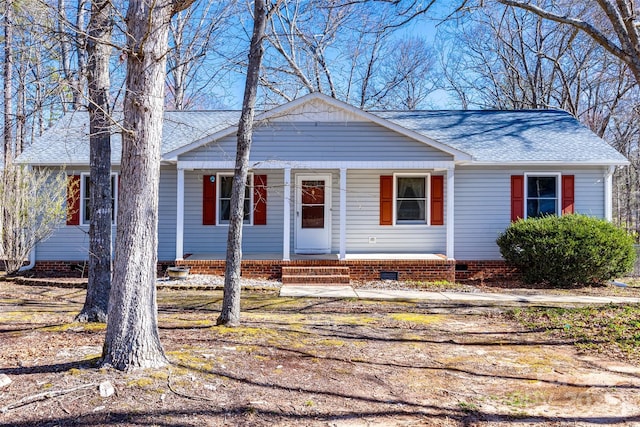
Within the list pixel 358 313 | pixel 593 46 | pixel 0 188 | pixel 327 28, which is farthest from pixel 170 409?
pixel 593 46

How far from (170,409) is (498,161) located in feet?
33.7

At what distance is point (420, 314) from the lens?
730 centimetres

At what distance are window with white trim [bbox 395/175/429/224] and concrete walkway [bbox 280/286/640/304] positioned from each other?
3.03 m

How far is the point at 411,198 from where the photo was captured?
12.2 metres

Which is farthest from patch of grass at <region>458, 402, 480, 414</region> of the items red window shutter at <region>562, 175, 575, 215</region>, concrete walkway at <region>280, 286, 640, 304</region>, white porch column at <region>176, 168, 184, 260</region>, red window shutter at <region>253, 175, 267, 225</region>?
red window shutter at <region>562, 175, 575, 215</region>

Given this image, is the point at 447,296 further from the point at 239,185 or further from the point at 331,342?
the point at 239,185

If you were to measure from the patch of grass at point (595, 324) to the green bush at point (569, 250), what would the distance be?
2.86 metres

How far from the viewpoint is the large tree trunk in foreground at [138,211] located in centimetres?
399

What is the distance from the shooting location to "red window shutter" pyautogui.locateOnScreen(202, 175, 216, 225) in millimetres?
12008

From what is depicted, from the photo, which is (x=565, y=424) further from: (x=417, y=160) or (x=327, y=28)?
(x=327, y=28)

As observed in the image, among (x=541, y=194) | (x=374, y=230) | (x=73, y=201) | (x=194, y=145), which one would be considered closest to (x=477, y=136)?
(x=541, y=194)

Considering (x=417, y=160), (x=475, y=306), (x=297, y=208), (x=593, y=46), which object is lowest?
(x=475, y=306)

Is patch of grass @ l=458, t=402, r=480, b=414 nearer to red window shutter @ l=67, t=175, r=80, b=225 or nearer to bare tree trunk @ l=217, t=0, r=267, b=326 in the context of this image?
bare tree trunk @ l=217, t=0, r=267, b=326

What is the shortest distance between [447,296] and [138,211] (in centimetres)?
661
